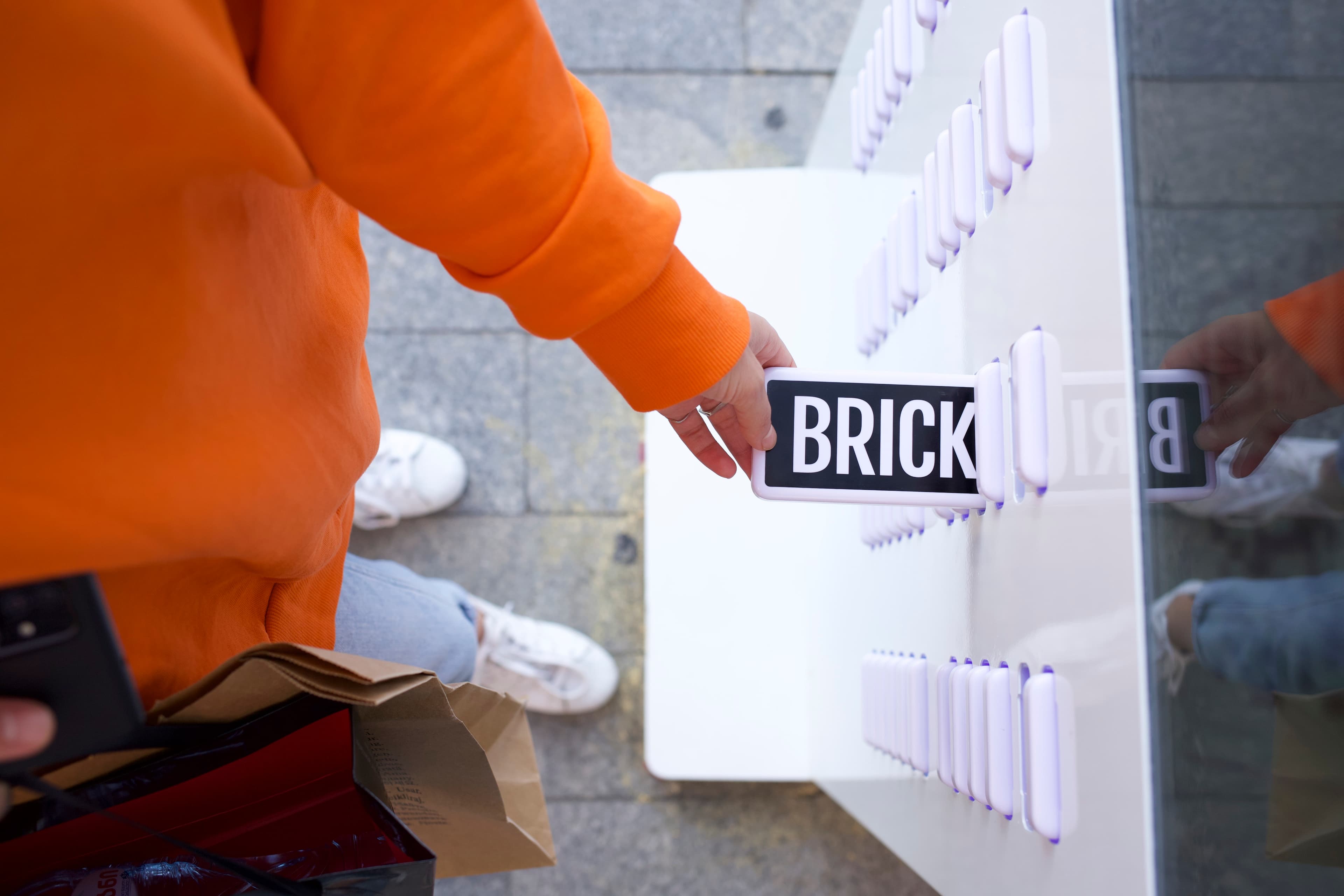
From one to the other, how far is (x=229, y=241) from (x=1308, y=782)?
698 millimetres

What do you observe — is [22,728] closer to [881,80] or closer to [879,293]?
[879,293]

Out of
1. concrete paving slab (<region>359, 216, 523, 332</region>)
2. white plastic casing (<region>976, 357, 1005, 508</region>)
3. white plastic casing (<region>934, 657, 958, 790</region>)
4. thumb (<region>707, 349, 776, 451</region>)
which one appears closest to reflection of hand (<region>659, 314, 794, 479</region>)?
thumb (<region>707, 349, 776, 451</region>)

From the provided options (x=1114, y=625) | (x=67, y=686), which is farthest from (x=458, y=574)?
(x=1114, y=625)

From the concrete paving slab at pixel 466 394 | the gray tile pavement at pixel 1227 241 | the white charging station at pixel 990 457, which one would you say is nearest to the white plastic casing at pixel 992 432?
the white charging station at pixel 990 457

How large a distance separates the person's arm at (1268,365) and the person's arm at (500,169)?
325mm

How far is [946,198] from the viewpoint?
812 millimetres

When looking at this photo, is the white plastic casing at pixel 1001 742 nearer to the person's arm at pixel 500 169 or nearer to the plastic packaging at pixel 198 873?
the person's arm at pixel 500 169

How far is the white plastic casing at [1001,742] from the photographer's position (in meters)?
Answer: 0.66

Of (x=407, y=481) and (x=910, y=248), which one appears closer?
(x=910, y=248)

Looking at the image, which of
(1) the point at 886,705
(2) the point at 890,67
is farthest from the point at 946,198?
(1) the point at 886,705

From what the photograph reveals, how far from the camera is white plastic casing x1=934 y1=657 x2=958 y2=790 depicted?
2.56ft

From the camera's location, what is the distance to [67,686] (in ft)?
1.46

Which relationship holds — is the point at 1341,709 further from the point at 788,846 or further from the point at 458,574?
the point at 458,574

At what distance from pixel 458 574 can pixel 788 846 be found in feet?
2.79
